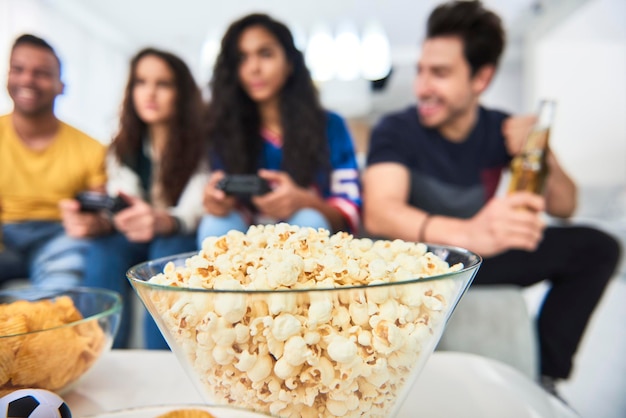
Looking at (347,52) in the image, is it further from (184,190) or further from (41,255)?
(41,255)

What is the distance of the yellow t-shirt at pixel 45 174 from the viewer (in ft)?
3.14

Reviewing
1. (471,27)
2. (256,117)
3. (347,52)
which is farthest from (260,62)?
(347,52)

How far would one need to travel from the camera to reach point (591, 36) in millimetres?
2650

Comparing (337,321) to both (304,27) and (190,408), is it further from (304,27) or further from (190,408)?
(304,27)

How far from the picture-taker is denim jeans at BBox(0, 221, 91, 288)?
0.96 metres

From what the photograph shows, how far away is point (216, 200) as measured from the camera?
0.94 meters

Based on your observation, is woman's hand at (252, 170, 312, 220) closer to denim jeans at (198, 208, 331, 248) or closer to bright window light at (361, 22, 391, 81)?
denim jeans at (198, 208, 331, 248)

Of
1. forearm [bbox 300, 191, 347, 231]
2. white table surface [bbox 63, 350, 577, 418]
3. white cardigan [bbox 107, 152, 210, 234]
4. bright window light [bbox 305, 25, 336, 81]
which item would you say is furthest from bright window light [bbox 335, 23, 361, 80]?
white table surface [bbox 63, 350, 577, 418]

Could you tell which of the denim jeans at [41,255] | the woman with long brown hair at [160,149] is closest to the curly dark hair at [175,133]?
the woman with long brown hair at [160,149]

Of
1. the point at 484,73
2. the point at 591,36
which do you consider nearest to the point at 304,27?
the point at 591,36

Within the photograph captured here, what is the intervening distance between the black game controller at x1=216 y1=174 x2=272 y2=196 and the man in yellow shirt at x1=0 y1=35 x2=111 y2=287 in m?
0.33

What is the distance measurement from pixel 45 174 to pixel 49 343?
0.76 m

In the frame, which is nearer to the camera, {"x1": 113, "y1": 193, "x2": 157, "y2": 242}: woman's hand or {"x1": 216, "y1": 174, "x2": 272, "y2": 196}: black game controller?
{"x1": 216, "y1": 174, "x2": 272, "y2": 196}: black game controller

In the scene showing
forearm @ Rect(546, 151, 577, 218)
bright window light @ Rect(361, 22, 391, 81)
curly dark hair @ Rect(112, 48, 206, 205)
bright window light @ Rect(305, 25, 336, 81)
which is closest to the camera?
forearm @ Rect(546, 151, 577, 218)
